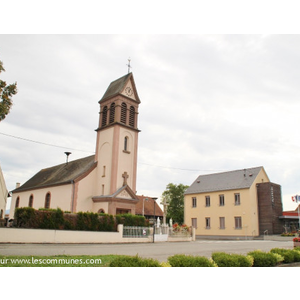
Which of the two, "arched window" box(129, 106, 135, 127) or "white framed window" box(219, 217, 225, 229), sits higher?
"arched window" box(129, 106, 135, 127)

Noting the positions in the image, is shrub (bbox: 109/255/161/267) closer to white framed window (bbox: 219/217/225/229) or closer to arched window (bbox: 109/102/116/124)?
arched window (bbox: 109/102/116/124)

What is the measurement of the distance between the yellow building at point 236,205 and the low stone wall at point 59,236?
70.0 ft

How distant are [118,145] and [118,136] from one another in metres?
0.99

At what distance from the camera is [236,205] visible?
140 ft

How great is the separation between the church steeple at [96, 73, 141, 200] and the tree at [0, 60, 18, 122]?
19.2 m

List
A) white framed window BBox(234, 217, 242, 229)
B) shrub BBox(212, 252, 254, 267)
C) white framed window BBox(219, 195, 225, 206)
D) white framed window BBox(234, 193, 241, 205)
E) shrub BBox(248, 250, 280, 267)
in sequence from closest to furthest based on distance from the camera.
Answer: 1. shrub BBox(212, 252, 254, 267)
2. shrub BBox(248, 250, 280, 267)
3. white framed window BBox(234, 217, 242, 229)
4. white framed window BBox(234, 193, 241, 205)
5. white framed window BBox(219, 195, 225, 206)

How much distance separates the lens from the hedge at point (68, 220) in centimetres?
2072

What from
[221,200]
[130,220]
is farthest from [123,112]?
[221,200]

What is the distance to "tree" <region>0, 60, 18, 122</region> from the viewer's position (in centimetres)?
1209

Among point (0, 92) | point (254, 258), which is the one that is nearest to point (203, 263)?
A: point (254, 258)

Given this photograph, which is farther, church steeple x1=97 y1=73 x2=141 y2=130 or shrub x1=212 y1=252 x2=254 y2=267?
church steeple x1=97 y1=73 x2=141 y2=130

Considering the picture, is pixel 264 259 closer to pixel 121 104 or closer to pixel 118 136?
pixel 118 136

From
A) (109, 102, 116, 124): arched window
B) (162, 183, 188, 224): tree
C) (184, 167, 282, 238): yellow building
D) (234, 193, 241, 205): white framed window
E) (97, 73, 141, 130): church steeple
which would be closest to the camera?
(97, 73, 141, 130): church steeple

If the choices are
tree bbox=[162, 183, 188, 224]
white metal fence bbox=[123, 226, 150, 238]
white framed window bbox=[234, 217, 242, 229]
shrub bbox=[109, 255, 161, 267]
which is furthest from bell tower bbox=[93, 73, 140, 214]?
tree bbox=[162, 183, 188, 224]
